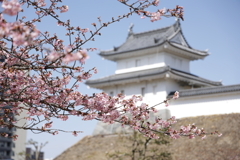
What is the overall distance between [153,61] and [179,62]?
→ 7.61 ft

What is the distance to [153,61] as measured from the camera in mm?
29047

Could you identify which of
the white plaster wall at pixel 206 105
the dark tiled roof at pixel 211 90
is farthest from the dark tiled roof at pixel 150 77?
the white plaster wall at pixel 206 105

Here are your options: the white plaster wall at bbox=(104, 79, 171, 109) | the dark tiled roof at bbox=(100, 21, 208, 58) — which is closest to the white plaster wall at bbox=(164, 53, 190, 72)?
the dark tiled roof at bbox=(100, 21, 208, 58)

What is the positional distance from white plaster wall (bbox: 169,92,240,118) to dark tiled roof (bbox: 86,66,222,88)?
226 centimetres

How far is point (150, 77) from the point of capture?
27.3 m

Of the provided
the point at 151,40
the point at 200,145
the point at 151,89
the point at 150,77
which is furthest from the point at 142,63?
the point at 200,145

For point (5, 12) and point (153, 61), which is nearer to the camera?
point (5, 12)

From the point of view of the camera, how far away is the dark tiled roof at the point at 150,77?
26.7m

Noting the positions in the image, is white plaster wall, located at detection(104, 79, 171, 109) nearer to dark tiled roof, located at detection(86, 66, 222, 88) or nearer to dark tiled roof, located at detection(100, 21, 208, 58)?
dark tiled roof, located at detection(86, 66, 222, 88)

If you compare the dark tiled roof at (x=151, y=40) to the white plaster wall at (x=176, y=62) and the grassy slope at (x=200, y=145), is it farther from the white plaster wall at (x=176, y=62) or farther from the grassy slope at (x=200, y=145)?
the grassy slope at (x=200, y=145)

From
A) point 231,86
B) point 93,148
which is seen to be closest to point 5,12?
point 231,86

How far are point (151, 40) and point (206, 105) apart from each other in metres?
8.24

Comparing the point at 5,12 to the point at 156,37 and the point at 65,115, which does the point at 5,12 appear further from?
the point at 156,37

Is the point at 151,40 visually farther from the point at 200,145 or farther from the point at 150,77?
the point at 200,145
